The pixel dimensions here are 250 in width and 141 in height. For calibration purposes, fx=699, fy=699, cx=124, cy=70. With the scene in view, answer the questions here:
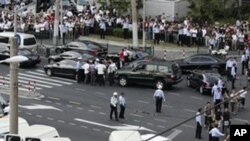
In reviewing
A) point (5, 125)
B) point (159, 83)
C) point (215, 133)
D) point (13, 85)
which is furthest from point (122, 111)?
A: point (13, 85)

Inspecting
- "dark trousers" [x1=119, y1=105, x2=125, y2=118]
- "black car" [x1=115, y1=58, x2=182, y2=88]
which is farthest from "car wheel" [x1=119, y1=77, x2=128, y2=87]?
"dark trousers" [x1=119, y1=105, x2=125, y2=118]

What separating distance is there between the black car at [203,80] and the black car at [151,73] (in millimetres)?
756

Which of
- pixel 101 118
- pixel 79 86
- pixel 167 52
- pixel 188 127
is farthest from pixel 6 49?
pixel 188 127

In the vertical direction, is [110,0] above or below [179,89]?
above

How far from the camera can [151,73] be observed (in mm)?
35906

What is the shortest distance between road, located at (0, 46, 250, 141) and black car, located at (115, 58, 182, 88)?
45 centimetres

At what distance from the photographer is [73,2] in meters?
58.7

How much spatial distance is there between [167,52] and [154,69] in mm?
9895

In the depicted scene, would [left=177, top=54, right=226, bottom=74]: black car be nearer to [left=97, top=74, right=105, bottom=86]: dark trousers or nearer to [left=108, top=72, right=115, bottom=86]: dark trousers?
[left=108, top=72, right=115, bottom=86]: dark trousers

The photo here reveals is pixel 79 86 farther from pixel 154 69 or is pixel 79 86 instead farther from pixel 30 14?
pixel 30 14

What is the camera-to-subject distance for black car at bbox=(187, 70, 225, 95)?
112 ft

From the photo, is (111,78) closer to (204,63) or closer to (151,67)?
(151,67)

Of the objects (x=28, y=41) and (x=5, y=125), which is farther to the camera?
(x=28, y=41)

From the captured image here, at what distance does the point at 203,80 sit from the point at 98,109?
5909 millimetres
